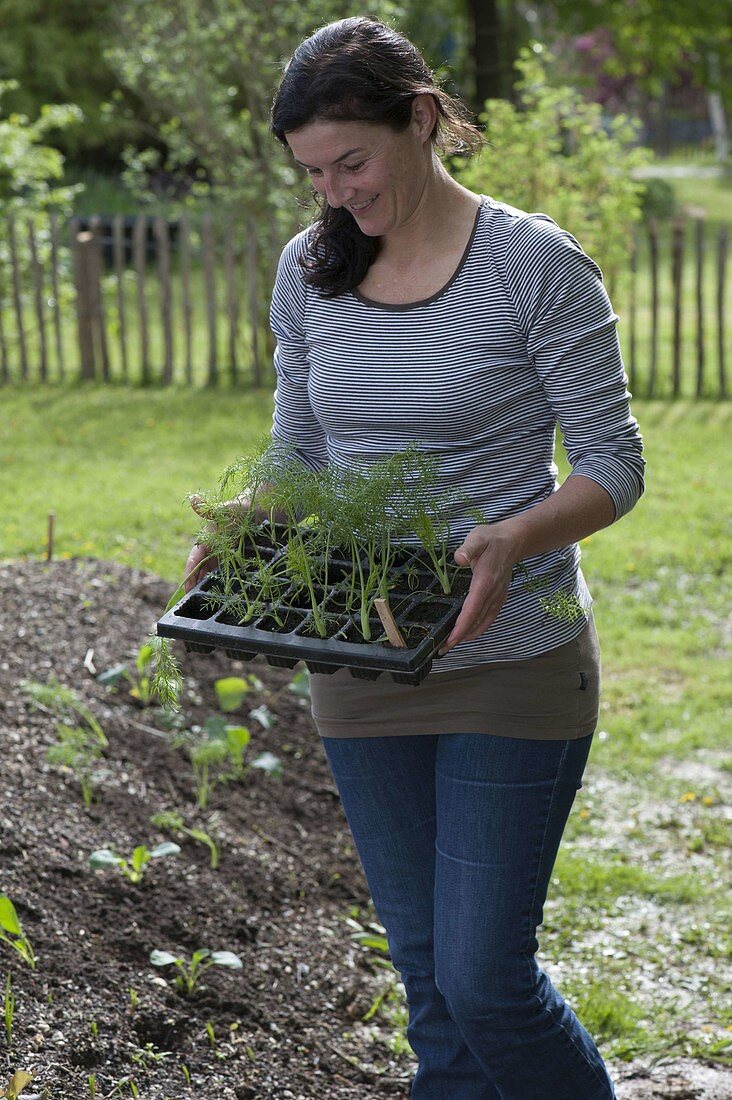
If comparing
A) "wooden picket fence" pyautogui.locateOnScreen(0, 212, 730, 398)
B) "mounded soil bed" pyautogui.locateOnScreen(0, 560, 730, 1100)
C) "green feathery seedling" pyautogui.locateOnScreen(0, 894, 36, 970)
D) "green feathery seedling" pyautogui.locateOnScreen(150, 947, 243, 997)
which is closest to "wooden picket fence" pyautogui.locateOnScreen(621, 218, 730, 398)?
"wooden picket fence" pyautogui.locateOnScreen(0, 212, 730, 398)

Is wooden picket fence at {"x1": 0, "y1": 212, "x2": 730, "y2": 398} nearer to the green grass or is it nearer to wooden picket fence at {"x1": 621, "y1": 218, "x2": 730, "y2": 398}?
wooden picket fence at {"x1": 621, "y1": 218, "x2": 730, "y2": 398}

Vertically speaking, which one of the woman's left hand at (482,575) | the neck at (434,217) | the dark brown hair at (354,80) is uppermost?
the dark brown hair at (354,80)

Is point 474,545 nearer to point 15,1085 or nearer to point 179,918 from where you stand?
point 15,1085

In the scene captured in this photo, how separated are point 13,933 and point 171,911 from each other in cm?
40

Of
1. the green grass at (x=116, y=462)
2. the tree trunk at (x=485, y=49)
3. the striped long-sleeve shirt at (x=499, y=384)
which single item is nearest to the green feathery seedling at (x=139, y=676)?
the green grass at (x=116, y=462)

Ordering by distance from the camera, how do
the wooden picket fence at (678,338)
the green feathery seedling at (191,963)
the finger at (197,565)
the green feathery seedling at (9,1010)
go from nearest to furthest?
the finger at (197,565) → the green feathery seedling at (9,1010) → the green feathery seedling at (191,963) → the wooden picket fence at (678,338)

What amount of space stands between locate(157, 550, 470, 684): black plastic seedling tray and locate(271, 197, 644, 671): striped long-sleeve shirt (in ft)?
0.42

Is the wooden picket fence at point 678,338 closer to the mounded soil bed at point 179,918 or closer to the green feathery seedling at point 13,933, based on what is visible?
the mounded soil bed at point 179,918

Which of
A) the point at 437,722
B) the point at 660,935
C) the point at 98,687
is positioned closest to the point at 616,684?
the point at 660,935

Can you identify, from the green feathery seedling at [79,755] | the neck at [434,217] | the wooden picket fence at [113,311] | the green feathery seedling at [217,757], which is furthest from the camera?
the wooden picket fence at [113,311]

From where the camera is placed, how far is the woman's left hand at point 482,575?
6.19ft

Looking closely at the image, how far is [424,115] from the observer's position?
2.04m

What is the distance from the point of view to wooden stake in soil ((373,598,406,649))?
187cm

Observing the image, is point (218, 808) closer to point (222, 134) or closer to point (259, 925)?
point (259, 925)
